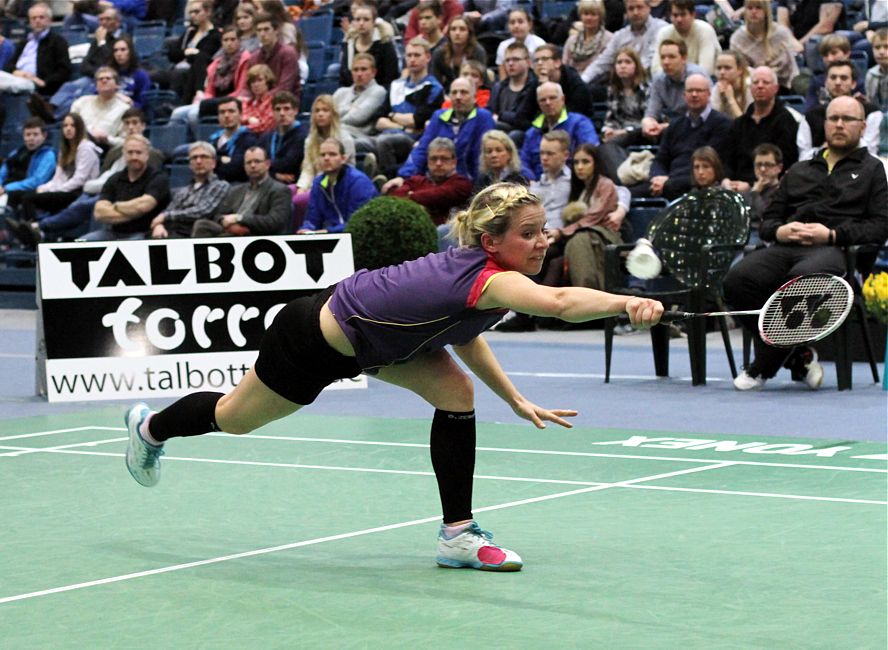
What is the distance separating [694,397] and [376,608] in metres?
5.76

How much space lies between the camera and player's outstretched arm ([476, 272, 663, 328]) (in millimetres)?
4215

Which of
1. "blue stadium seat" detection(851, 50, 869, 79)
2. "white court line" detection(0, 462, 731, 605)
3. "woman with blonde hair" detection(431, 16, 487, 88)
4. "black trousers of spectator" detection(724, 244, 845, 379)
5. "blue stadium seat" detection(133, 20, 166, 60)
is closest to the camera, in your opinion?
"white court line" detection(0, 462, 731, 605)

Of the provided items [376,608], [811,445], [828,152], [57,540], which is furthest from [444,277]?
[828,152]

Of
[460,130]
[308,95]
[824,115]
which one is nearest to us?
[824,115]

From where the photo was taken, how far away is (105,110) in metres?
18.9

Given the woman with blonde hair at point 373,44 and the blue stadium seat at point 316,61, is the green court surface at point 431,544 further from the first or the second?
the blue stadium seat at point 316,61

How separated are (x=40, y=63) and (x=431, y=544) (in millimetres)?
17435

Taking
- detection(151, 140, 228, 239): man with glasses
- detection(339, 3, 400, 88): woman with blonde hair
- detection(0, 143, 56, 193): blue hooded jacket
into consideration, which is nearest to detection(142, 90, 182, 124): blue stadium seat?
detection(0, 143, 56, 193): blue hooded jacket

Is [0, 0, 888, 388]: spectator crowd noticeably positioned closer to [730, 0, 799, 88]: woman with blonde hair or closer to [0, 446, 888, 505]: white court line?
[730, 0, 799, 88]: woman with blonde hair

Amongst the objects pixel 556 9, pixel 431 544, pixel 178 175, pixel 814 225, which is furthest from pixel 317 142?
pixel 431 544

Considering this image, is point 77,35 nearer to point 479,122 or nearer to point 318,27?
point 318,27

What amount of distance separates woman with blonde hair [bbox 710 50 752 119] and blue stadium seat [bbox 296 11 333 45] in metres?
6.58

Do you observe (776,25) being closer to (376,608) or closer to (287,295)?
(287,295)

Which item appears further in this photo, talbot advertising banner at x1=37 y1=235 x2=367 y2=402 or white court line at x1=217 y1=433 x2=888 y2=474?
talbot advertising banner at x1=37 y1=235 x2=367 y2=402
